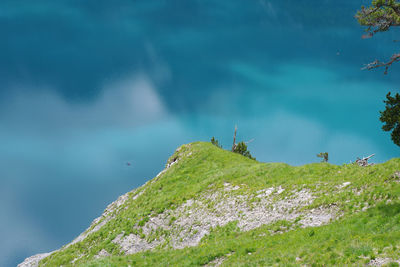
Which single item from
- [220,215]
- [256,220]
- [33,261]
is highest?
[33,261]

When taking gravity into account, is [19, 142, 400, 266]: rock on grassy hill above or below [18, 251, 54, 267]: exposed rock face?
below

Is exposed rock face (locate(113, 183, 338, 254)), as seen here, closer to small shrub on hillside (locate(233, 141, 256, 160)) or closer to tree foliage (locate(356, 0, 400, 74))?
tree foliage (locate(356, 0, 400, 74))

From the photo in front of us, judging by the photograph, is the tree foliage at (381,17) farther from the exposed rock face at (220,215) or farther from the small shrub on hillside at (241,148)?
the small shrub on hillside at (241,148)

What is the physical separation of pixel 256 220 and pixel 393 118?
1547 centimetres

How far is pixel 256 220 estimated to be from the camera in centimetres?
2936

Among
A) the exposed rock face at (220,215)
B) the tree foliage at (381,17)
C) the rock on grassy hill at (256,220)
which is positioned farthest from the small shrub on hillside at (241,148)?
the tree foliage at (381,17)

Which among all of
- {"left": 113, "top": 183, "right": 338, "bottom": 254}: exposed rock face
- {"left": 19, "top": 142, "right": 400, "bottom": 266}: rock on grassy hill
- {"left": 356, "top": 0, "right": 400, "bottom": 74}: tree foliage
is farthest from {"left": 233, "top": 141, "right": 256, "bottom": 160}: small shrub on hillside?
{"left": 356, "top": 0, "right": 400, "bottom": 74}: tree foliage

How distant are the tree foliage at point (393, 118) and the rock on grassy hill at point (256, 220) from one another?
2.46 meters

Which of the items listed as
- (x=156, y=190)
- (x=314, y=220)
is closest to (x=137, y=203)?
(x=156, y=190)

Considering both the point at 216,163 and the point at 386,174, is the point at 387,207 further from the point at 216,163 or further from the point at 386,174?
the point at 216,163

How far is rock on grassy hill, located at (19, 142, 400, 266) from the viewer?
1833 centimetres

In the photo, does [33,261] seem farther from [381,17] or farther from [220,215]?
[381,17]

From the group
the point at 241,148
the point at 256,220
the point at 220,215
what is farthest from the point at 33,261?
the point at 241,148

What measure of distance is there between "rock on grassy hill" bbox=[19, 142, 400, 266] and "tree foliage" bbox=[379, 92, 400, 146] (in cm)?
246
